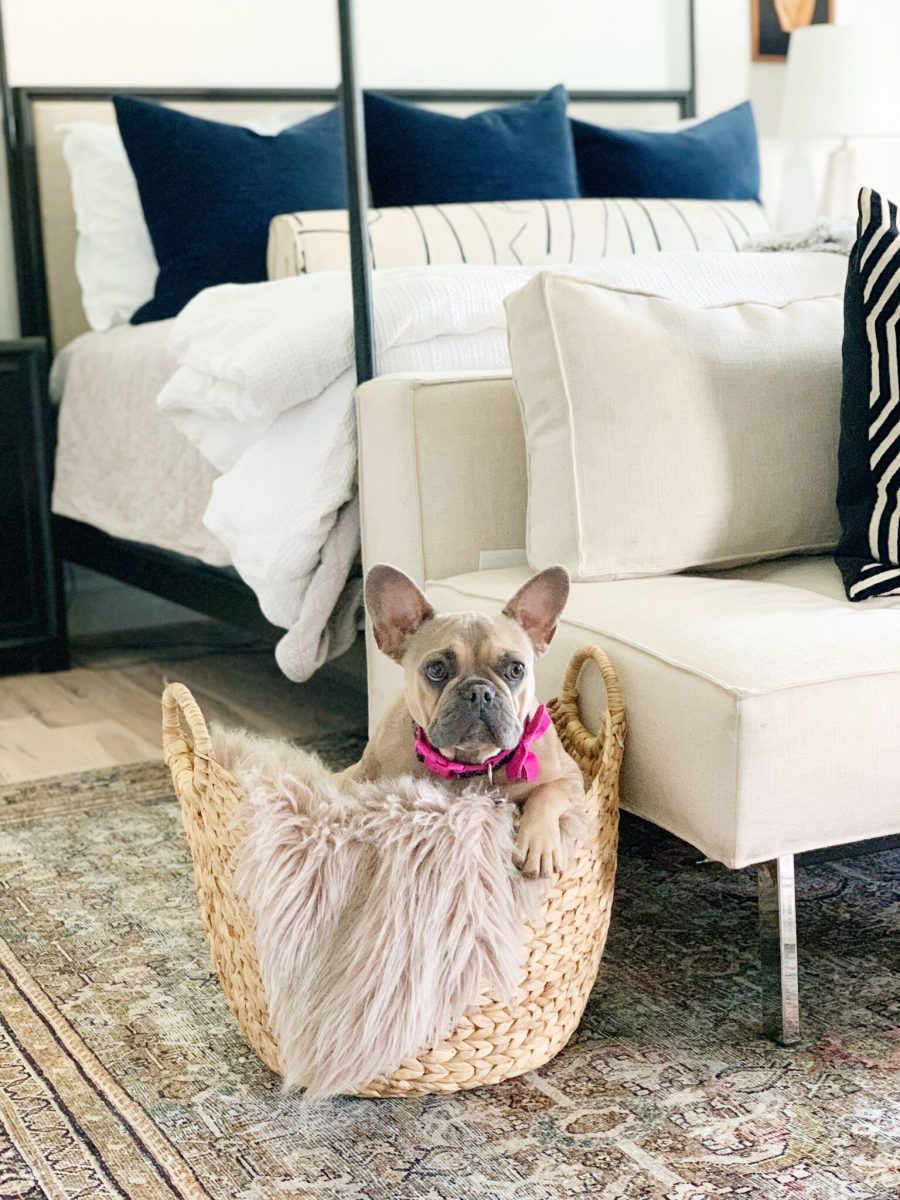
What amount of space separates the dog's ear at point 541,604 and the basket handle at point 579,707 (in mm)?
59

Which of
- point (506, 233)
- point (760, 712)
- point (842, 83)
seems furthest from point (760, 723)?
point (842, 83)

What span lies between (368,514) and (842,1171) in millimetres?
1019

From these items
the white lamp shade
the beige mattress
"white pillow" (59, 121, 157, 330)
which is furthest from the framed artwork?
the beige mattress

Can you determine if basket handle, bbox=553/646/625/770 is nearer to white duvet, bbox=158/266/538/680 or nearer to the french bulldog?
the french bulldog

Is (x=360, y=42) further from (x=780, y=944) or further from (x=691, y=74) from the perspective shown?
(x=780, y=944)

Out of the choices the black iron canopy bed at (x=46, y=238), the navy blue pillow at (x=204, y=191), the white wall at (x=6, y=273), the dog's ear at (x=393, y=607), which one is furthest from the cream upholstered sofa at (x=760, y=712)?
the white wall at (x=6, y=273)

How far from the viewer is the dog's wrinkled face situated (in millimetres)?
1287

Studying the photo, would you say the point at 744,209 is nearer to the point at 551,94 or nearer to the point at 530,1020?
the point at 551,94

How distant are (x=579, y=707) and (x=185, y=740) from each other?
0.42 meters

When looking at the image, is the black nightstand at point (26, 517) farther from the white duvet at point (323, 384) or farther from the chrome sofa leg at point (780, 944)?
the chrome sofa leg at point (780, 944)

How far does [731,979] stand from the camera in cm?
153

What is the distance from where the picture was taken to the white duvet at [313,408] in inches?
78.4

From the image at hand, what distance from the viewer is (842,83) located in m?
3.61

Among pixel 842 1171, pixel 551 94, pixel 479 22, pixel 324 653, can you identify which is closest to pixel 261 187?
pixel 551 94
